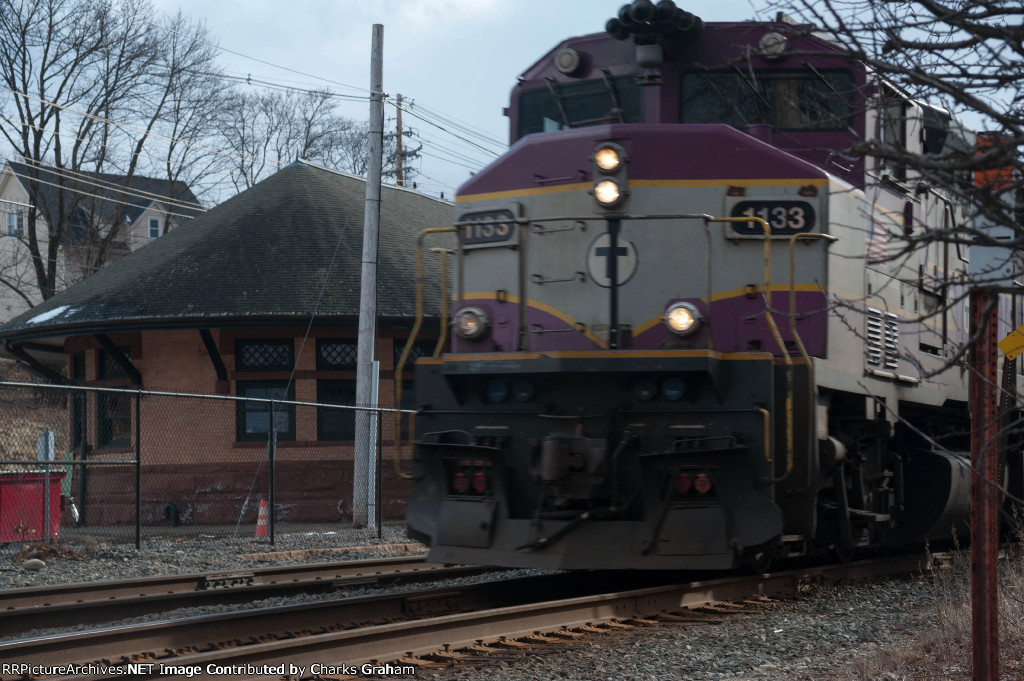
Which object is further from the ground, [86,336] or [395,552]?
[86,336]

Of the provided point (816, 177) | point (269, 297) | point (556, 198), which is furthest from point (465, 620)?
point (269, 297)

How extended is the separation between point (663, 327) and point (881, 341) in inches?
79.9

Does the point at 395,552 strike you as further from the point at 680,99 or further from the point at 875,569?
the point at 680,99

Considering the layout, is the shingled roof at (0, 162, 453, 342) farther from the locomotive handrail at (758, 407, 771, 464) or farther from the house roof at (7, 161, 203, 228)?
the locomotive handrail at (758, 407, 771, 464)

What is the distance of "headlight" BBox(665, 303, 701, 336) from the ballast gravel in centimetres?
192

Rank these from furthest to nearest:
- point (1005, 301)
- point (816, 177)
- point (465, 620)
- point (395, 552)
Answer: point (395, 552), point (1005, 301), point (816, 177), point (465, 620)

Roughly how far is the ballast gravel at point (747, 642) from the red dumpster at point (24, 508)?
9.04 ft

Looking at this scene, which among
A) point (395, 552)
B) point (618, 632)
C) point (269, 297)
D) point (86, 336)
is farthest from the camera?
point (86, 336)

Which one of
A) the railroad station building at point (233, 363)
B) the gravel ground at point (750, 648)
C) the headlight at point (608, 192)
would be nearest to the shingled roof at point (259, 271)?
the railroad station building at point (233, 363)

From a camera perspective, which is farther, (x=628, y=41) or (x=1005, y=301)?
(x=1005, y=301)

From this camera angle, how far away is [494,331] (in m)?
8.20

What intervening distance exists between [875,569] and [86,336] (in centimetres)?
1666

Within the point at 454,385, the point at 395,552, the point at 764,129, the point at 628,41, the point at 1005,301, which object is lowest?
the point at 395,552

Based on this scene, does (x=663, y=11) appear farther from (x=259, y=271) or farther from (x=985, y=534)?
(x=259, y=271)
